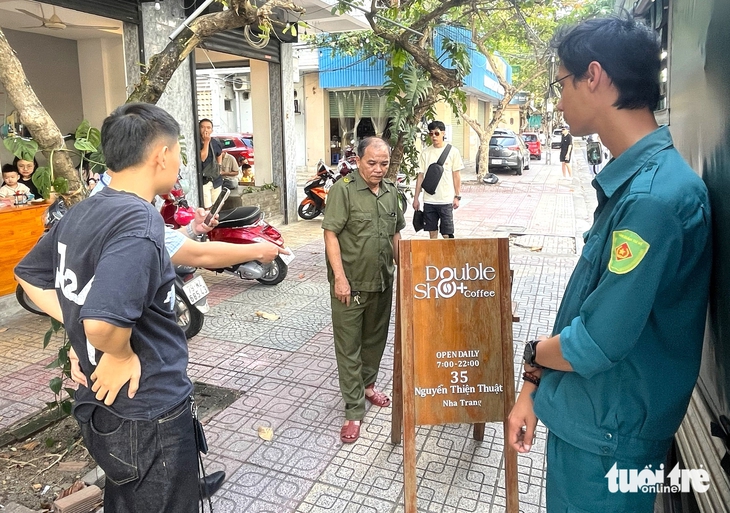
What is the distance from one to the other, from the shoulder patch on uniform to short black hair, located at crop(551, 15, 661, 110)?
0.42 m

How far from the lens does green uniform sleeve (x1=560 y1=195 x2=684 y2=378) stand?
1422 millimetres

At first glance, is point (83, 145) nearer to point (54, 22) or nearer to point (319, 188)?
point (54, 22)

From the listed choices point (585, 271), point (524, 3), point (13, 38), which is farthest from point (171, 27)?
point (585, 271)

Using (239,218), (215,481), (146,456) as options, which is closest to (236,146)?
(239,218)

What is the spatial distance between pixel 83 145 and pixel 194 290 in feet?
6.75

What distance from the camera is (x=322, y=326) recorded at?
5656mm

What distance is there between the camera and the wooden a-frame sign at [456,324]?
275 centimetres

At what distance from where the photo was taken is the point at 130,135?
183 centimetres

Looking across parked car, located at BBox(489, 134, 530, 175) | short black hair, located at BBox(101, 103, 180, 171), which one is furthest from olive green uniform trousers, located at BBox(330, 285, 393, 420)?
parked car, located at BBox(489, 134, 530, 175)

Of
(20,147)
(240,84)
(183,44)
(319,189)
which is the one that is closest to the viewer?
(20,147)

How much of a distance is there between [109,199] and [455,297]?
162 centimetres

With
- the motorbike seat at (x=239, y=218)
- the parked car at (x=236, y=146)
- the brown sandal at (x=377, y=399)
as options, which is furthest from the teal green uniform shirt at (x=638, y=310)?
the parked car at (x=236, y=146)

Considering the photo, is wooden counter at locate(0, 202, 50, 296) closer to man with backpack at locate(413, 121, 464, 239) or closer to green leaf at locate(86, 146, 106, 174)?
green leaf at locate(86, 146, 106, 174)

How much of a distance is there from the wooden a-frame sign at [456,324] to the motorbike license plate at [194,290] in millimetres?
2666
